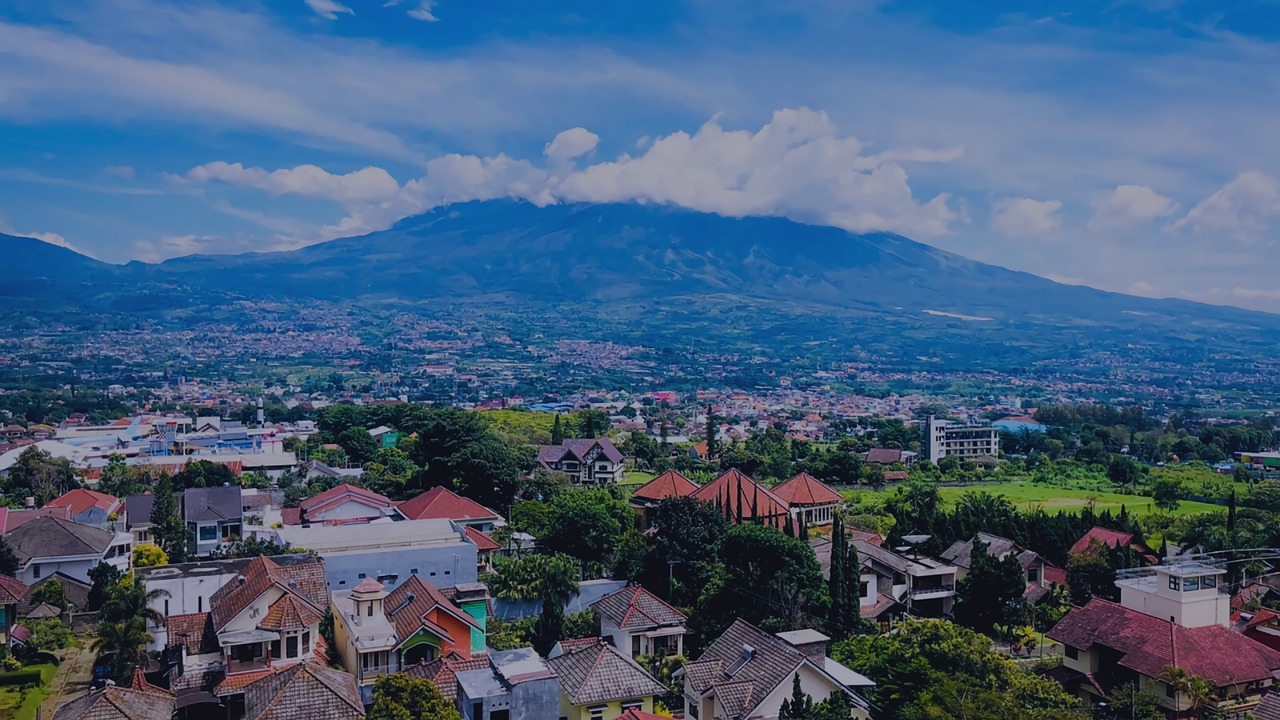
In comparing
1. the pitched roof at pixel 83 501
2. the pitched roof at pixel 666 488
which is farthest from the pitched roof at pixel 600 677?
the pitched roof at pixel 83 501

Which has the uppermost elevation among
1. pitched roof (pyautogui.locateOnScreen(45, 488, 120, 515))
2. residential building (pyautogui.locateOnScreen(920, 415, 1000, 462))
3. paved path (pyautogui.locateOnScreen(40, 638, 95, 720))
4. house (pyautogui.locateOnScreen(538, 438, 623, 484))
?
pitched roof (pyautogui.locateOnScreen(45, 488, 120, 515))

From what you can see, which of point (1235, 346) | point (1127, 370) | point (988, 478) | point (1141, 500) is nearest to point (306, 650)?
point (1141, 500)

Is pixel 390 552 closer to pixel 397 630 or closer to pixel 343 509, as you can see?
pixel 397 630

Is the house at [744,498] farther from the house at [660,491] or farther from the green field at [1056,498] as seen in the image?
the green field at [1056,498]

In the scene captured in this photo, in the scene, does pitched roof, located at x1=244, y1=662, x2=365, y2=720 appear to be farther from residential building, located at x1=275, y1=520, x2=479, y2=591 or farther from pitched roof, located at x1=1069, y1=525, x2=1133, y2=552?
pitched roof, located at x1=1069, y1=525, x2=1133, y2=552

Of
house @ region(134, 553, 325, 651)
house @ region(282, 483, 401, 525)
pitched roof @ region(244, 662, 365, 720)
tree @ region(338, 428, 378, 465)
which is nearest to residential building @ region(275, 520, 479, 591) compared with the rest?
house @ region(134, 553, 325, 651)

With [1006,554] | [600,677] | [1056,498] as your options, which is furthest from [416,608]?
[1056,498]
